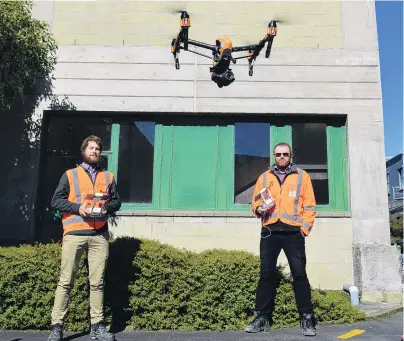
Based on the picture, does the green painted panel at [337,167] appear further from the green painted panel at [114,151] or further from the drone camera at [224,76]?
the green painted panel at [114,151]

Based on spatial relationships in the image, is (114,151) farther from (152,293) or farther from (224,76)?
(152,293)

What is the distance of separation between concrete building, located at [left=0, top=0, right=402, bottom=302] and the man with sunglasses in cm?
262

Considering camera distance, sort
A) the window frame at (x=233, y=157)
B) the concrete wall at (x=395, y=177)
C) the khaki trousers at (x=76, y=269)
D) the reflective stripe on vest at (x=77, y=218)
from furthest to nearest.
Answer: the concrete wall at (x=395, y=177) < the window frame at (x=233, y=157) < the reflective stripe on vest at (x=77, y=218) < the khaki trousers at (x=76, y=269)

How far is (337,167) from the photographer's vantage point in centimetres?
774

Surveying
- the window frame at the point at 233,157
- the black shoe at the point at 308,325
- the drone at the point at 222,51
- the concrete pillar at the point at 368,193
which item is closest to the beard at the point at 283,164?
the black shoe at the point at 308,325

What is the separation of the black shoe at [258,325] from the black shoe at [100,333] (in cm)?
154

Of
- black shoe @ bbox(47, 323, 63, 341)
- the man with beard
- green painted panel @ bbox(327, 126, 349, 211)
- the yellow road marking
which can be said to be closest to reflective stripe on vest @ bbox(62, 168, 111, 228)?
the man with beard

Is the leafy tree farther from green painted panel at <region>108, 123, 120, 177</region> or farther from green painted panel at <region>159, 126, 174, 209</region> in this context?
green painted panel at <region>159, 126, 174, 209</region>

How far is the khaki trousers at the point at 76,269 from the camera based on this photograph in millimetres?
4207

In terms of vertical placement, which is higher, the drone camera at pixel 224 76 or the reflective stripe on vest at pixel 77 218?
the drone camera at pixel 224 76

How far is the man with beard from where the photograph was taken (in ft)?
13.8

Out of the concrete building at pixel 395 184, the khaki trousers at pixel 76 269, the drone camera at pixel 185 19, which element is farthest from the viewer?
the concrete building at pixel 395 184

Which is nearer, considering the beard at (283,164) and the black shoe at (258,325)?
the black shoe at (258,325)

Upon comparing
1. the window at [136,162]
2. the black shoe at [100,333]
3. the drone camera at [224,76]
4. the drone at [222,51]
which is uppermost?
the drone at [222,51]
